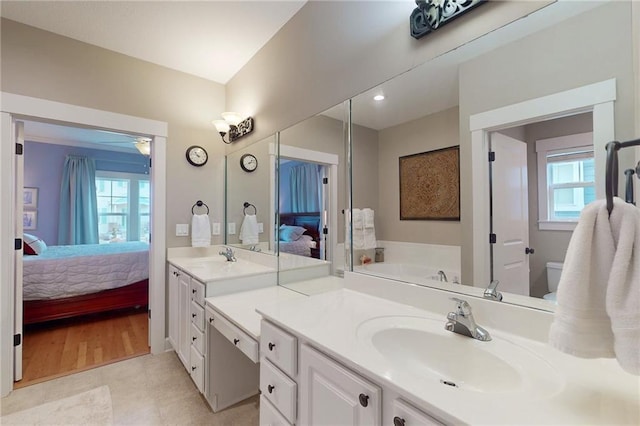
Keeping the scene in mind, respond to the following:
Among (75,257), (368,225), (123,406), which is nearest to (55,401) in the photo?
(123,406)

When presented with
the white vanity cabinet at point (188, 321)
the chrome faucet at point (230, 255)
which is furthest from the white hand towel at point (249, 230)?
the white vanity cabinet at point (188, 321)

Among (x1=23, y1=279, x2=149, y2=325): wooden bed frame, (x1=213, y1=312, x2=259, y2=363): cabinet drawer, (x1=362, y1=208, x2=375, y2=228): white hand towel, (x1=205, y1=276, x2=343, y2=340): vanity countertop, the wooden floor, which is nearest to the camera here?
(x1=213, y1=312, x2=259, y2=363): cabinet drawer

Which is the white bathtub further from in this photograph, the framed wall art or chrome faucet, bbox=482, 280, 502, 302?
the framed wall art

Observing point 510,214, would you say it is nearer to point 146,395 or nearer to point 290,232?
point 290,232

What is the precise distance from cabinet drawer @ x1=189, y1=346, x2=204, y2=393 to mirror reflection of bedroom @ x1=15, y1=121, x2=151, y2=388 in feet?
3.38

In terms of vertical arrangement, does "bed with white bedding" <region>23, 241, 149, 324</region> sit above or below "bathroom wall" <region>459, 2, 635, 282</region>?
below

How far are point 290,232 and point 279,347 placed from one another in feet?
3.55

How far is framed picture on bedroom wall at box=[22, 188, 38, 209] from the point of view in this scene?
185 inches

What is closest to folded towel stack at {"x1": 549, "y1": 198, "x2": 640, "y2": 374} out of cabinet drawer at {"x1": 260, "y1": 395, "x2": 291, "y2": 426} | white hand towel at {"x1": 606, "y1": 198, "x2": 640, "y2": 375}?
white hand towel at {"x1": 606, "y1": 198, "x2": 640, "y2": 375}

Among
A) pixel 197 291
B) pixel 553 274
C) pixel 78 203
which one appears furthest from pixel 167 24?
pixel 78 203

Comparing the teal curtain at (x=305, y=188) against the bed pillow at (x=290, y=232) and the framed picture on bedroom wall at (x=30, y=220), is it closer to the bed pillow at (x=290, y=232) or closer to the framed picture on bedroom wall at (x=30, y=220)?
the bed pillow at (x=290, y=232)

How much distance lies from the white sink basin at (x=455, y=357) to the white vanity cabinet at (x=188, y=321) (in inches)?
50.0

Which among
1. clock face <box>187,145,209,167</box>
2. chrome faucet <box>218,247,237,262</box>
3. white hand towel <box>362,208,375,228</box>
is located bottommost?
chrome faucet <box>218,247,237,262</box>

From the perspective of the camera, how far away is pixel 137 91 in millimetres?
2586
